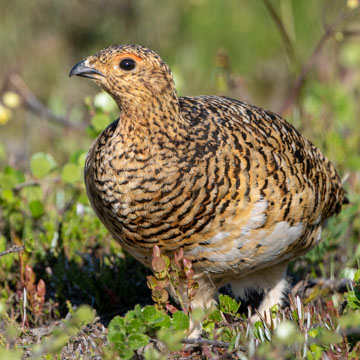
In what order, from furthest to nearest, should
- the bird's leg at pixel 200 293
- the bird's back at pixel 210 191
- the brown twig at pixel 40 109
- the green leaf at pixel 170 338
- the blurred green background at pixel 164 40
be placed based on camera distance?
1. the blurred green background at pixel 164 40
2. the brown twig at pixel 40 109
3. the bird's leg at pixel 200 293
4. the bird's back at pixel 210 191
5. the green leaf at pixel 170 338

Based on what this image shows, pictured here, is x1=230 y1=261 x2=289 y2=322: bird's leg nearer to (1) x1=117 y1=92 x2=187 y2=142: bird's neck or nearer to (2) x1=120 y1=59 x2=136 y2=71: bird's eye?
(1) x1=117 y1=92 x2=187 y2=142: bird's neck

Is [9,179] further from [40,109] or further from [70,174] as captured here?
[40,109]

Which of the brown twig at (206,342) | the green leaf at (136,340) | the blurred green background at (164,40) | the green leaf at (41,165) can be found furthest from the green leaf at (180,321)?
the blurred green background at (164,40)

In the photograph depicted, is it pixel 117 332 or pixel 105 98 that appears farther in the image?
pixel 105 98

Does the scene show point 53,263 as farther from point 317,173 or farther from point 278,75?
point 278,75

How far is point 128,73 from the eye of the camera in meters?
3.02

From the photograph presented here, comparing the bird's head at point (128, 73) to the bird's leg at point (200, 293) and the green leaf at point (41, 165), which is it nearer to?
the bird's leg at point (200, 293)

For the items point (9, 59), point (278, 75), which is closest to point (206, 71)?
point (278, 75)

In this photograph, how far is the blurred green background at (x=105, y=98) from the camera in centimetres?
413

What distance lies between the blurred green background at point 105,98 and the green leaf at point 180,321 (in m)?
1.02

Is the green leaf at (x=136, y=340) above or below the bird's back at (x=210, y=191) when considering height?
below

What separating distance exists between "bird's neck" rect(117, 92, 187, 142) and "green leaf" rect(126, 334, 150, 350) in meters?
0.88

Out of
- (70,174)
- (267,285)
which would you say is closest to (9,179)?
(70,174)

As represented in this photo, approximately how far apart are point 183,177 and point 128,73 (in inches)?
20.0
